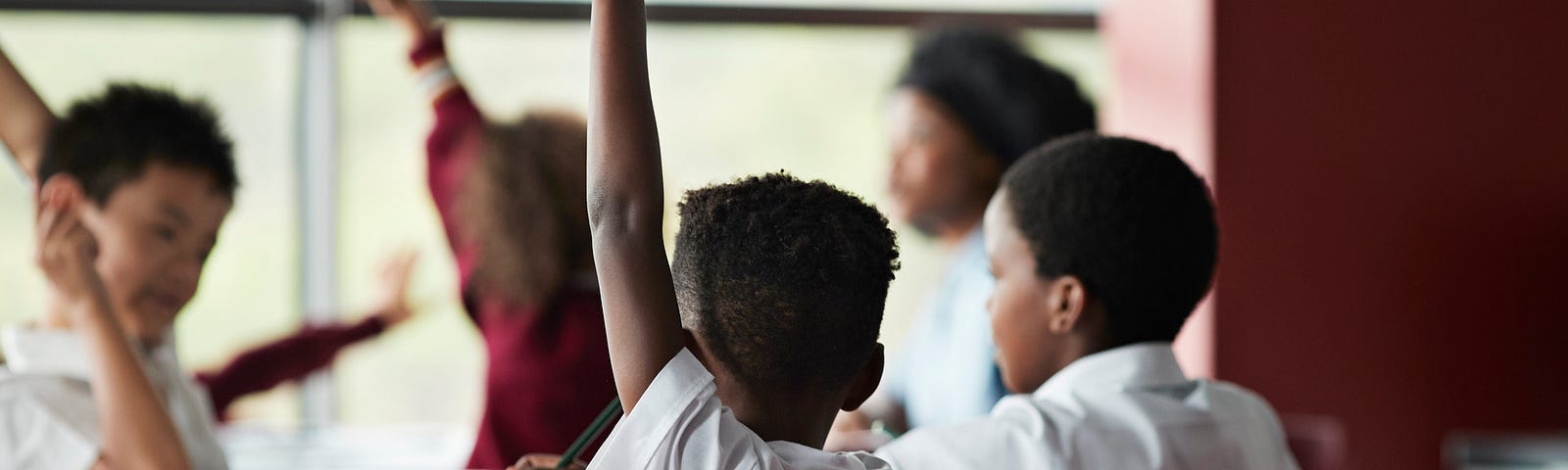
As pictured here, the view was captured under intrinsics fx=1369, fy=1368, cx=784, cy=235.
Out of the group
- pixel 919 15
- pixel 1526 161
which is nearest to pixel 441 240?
pixel 919 15

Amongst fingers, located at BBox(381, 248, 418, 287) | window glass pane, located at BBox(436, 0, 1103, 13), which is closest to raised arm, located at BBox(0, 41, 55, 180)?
fingers, located at BBox(381, 248, 418, 287)

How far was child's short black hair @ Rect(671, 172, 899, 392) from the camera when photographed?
0.77 metres

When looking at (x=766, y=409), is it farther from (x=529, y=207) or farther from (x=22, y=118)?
(x=529, y=207)

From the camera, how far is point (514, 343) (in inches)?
64.5

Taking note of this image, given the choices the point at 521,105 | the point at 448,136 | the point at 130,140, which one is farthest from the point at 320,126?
the point at 130,140

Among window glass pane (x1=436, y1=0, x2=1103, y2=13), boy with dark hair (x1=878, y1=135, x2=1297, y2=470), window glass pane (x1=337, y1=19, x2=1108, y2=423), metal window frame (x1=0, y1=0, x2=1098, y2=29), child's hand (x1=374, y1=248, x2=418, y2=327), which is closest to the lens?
boy with dark hair (x1=878, y1=135, x2=1297, y2=470)

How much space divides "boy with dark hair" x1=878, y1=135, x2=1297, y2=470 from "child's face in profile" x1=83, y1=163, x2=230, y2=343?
0.70 meters

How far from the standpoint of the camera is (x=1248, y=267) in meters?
2.71

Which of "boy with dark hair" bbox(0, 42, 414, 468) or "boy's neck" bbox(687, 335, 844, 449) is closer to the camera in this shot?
"boy's neck" bbox(687, 335, 844, 449)

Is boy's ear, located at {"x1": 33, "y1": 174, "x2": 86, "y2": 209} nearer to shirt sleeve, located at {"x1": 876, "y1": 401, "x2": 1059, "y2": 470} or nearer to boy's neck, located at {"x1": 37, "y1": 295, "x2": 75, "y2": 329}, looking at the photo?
boy's neck, located at {"x1": 37, "y1": 295, "x2": 75, "y2": 329}

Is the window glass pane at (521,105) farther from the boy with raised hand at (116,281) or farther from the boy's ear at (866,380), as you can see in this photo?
the boy's ear at (866,380)

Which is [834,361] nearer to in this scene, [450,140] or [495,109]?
[450,140]

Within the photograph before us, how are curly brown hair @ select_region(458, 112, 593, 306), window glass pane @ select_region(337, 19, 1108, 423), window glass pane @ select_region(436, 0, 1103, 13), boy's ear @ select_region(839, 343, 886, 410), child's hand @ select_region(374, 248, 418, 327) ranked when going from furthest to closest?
window glass pane @ select_region(436, 0, 1103, 13) → window glass pane @ select_region(337, 19, 1108, 423) → child's hand @ select_region(374, 248, 418, 327) → curly brown hair @ select_region(458, 112, 593, 306) → boy's ear @ select_region(839, 343, 886, 410)

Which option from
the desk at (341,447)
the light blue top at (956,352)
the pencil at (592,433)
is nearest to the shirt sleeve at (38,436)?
the pencil at (592,433)
